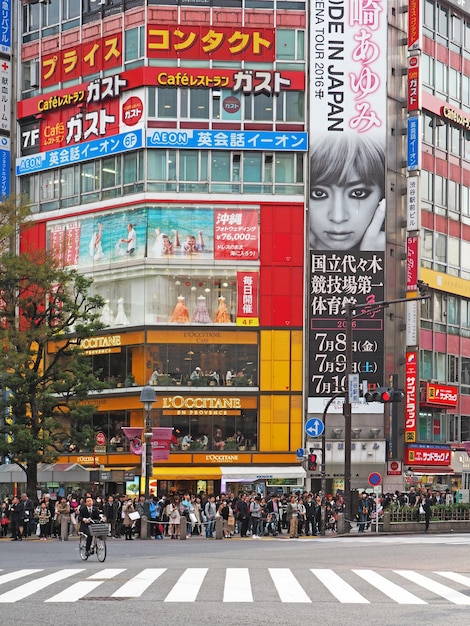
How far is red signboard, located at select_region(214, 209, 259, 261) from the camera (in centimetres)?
6300

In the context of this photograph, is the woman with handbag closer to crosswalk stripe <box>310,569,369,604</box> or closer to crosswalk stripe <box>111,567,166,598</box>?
crosswalk stripe <box>111,567,166,598</box>

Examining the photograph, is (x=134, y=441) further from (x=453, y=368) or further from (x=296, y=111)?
(x=453, y=368)

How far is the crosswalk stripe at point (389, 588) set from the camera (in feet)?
61.6

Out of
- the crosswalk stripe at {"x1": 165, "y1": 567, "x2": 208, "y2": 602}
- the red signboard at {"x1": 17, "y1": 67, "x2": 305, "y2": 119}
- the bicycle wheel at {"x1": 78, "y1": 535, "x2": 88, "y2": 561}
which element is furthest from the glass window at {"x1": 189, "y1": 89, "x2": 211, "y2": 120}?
the crosswalk stripe at {"x1": 165, "y1": 567, "x2": 208, "y2": 602}

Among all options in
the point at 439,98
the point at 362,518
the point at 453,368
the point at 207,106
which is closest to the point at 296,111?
the point at 207,106

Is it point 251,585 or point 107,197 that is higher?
point 107,197

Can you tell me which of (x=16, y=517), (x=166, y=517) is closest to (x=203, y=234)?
(x=166, y=517)

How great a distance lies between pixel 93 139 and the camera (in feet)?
214

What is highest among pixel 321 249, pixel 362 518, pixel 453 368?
pixel 321 249

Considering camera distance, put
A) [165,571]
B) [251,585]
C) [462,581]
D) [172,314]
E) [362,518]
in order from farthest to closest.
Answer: [172,314], [362,518], [165,571], [462,581], [251,585]

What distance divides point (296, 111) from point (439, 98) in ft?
34.0

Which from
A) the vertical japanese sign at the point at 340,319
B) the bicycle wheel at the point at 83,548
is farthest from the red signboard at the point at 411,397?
the bicycle wheel at the point at 83,548

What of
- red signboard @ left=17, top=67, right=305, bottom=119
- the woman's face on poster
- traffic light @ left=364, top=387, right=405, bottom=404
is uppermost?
red signboard @ left=17, top=67, right=305, bottom=119

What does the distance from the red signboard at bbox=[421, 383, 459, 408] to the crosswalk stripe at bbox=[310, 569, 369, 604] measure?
4187 cm
